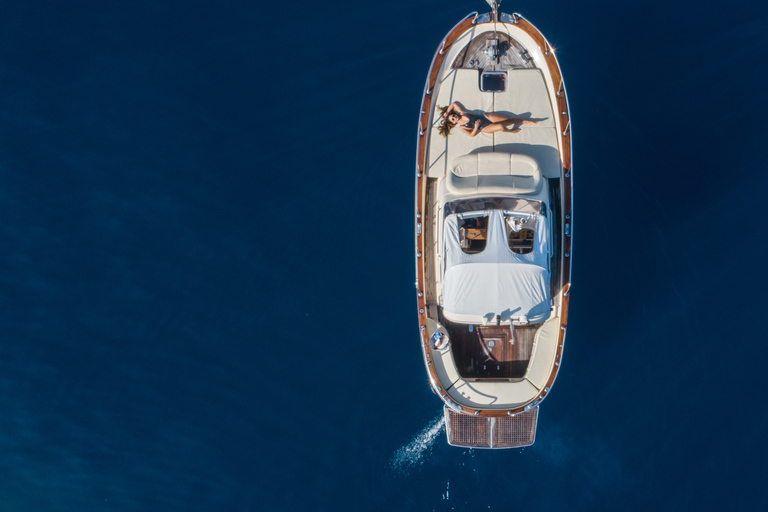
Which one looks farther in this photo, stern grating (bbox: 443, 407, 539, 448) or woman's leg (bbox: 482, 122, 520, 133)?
stern grating (bbox: 443, 407, 539, 448)

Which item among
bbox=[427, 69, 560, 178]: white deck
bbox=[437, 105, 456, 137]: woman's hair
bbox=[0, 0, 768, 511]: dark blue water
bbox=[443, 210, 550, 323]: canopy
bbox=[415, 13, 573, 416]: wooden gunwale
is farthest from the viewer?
bbox=[0, 0, 768, 511]: dark blue water

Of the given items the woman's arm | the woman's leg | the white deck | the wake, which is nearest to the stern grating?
the wake

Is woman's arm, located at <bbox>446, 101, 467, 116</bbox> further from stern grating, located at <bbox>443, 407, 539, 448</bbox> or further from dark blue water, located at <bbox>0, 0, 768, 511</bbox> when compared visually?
stern grating, located at <bbox>443, 407, 539, 448</bbox>

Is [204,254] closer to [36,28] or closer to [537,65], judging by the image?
[36,28]

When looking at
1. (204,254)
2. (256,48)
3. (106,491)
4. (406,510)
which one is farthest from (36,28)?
(406,510)

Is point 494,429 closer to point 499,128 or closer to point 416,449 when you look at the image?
point 416,449

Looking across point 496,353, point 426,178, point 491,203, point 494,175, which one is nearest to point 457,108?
point 426,178
